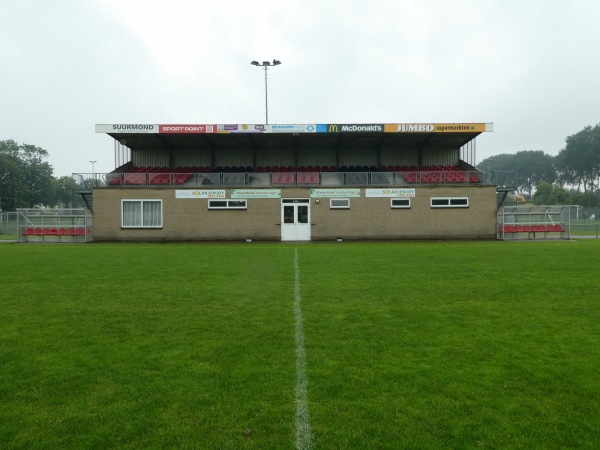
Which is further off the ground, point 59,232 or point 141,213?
point 141,213

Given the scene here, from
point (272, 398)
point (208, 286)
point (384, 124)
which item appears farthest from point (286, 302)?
point (384, 124)

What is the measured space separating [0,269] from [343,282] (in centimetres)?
995

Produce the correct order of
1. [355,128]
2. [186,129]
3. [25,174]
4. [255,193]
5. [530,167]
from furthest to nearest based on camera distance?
[530,167] → [25,174] → [186,129] → [355,128] → [255,193]

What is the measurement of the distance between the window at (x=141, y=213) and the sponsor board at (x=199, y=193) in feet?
4.44

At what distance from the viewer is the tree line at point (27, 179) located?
232 feet

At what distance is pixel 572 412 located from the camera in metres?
3.53

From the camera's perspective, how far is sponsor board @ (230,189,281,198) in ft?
84.3

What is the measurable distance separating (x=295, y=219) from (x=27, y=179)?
7976 cm

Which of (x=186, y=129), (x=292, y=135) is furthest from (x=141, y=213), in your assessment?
(x=292, y=135)

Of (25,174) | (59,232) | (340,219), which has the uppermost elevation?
(25,174)

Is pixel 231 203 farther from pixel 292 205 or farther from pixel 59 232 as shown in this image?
pixel 59 232

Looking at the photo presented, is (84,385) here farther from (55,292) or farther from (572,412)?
(55,292)

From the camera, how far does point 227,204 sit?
25.9m

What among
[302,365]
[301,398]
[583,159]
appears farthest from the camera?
[583,159]
